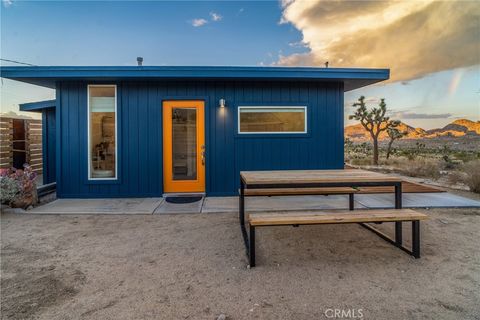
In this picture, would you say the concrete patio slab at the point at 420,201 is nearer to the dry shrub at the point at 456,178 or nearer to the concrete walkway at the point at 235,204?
the concrete walkway at the point at 235,204

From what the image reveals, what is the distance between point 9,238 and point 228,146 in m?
3.86

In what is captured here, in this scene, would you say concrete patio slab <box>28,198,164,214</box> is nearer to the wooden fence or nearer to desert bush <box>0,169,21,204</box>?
desert bush <box>0,169,21,204</box>

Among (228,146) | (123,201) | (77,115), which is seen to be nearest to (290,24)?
(228,146)

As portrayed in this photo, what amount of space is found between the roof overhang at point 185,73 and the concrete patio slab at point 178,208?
8.31 feet

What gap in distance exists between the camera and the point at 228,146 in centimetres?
562

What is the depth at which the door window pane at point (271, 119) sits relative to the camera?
18.5 feet

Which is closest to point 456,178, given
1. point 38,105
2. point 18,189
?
point 18,189

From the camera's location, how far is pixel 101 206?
15.5 feet

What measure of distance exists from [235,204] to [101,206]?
8.40 feet

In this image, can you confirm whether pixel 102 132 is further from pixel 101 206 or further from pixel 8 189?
pixel 8 189

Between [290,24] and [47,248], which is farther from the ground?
[290,24]

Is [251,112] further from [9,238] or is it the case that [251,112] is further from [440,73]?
[440,73]

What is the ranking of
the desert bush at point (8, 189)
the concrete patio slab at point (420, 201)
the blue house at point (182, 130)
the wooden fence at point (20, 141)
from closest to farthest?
the desert bush at point (8, 189) → the concrete patio slab at point (420, 201) → the blue house at point (182, 130) → the wooden fence at point (20, 141)

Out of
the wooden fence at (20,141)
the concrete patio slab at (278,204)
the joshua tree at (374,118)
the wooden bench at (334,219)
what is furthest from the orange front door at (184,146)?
the joshua tree at (374,118)
